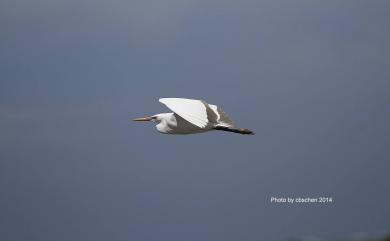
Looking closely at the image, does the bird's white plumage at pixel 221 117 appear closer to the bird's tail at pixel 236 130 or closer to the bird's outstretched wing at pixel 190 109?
the bird's tail at pixel 236 130

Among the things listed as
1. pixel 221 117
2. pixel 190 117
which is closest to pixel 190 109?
pixel 190 117

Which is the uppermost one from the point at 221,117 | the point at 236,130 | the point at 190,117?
the point at 190,117

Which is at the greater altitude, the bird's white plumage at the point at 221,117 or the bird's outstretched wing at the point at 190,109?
the bird's outstretched wing at the point at 190,109

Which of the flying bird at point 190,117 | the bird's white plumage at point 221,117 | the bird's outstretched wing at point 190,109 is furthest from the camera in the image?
the bird's white plumage at point 221,117

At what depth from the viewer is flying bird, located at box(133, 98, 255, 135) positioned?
15.0m

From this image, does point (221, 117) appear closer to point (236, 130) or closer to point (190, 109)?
point (236, 130)

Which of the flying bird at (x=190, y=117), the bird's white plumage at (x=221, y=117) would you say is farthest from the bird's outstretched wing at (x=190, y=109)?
the bird's white plumage at (x=221, y=117)

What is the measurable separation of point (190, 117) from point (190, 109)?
543 mm

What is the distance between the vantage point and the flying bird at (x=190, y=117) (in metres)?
15.0

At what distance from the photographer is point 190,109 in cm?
1507

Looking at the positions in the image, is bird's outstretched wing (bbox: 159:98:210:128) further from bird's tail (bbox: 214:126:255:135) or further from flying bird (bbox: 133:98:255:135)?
bird's tail (bbox: 214:126:255:135)

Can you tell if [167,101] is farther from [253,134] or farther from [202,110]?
[253,134]

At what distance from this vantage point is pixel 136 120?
18.3 meters

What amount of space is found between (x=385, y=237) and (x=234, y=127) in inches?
335
